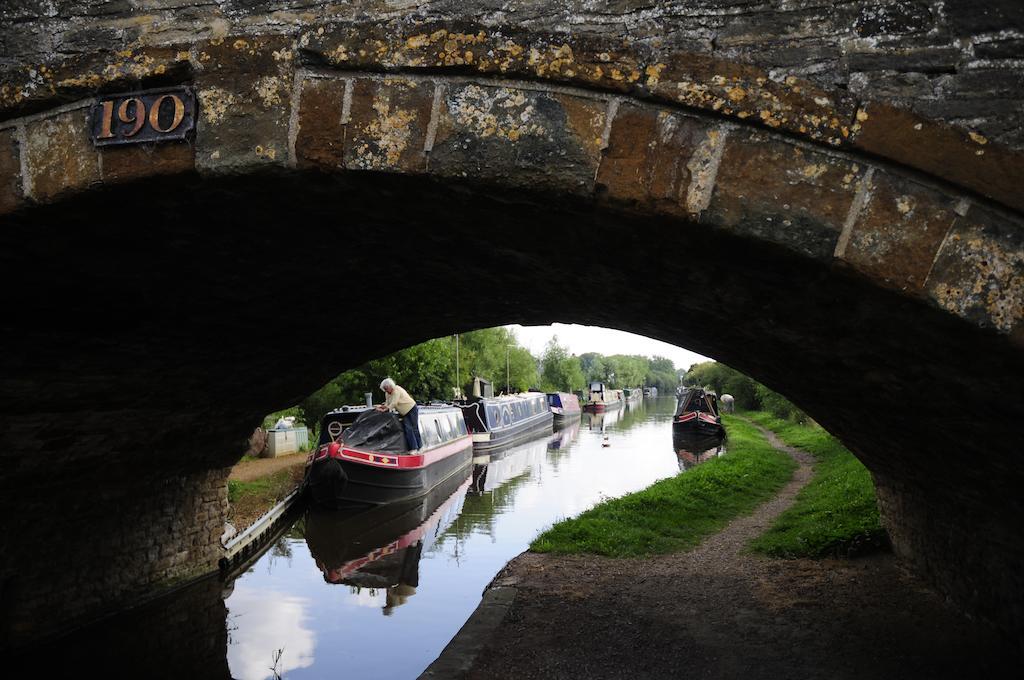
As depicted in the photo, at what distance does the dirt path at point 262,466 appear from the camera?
14.4 metres

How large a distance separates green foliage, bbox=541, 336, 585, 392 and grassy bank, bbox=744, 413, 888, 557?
51639mm

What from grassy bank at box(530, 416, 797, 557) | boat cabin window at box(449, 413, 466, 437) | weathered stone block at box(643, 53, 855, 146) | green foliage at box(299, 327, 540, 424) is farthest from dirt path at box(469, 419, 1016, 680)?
green foliage at box(299, 327, 540, 424)

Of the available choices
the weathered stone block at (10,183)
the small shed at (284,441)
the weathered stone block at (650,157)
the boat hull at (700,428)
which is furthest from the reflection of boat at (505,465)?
the weathered stone block at (650,157)

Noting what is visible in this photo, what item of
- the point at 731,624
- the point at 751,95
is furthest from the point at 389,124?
the point at 731,624

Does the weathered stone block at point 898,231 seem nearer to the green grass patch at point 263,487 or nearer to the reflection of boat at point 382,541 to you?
the reflection of boat at point 382,541

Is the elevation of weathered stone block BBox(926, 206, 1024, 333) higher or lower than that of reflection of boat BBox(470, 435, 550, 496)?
higher

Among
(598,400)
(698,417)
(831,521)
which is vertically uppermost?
(831,521)

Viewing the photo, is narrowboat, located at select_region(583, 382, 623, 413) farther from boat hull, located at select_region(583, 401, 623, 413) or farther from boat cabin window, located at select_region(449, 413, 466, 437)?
boat cabin window, located at select_region(449, 413, 466, 437)

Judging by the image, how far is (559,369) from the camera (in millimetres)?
66312

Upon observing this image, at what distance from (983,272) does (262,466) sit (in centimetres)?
1565

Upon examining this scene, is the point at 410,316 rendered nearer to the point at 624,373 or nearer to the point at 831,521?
the point at 831,521

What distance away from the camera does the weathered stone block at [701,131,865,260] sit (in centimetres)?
232

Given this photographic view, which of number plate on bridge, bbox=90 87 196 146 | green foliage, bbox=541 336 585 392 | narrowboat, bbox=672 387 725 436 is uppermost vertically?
number plate on bridge, bbox=90 87 196 146

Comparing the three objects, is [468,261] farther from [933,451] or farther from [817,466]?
[817,466]
